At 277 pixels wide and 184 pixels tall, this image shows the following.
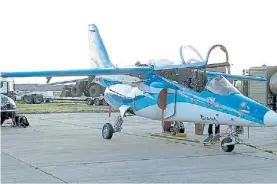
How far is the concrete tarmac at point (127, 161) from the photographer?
8.41 metres

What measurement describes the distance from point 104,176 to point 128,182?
70 cm

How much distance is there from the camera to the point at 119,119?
15.2 meters

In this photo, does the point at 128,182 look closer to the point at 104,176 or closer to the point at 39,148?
the point at 104,176

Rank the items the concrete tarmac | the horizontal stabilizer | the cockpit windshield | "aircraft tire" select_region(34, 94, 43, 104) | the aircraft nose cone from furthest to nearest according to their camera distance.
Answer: "aircraft tire" select_region(34, 94, 43, 104)
the horizontal stabilizer
the cockpit windshield
the aircraft nose cone
the concrete tarmac

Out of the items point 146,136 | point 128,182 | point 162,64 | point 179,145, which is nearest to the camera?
point 128,182

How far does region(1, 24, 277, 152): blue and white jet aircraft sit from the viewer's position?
38.1 feet

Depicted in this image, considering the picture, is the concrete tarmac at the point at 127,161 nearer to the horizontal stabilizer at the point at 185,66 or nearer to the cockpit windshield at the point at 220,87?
the cockpit windshield at the point at 220,87

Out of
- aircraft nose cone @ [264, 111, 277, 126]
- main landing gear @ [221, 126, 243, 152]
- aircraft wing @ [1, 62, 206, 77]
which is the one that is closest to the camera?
aircraft nose cone @ [264, 111, 277, 126]

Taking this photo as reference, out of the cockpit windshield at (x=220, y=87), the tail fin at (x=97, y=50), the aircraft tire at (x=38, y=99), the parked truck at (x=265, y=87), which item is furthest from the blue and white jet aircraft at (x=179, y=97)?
the aircraft tire at (x=38, y=99)

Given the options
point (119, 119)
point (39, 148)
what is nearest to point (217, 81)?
point (119, 119)

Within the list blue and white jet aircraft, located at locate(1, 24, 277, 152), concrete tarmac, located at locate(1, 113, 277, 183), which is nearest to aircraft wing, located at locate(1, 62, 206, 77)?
blue and white jet aircraft, located at locate(1, 24, 277, 152)

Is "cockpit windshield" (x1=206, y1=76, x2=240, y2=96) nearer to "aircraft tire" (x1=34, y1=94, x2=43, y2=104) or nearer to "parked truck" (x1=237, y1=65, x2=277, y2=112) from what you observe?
"parked truck" (x1=237, y1=65, x2=277, y2=112)

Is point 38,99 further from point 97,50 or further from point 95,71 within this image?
point 95,71

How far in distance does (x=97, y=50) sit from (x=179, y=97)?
6.40 metres
